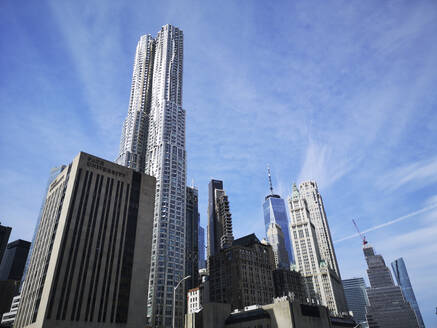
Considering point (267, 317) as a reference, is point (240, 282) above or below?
above

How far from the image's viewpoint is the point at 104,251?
96.9 m

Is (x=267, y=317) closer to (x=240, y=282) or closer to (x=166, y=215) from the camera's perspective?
(x=166, y=215)

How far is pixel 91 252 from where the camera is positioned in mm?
94125

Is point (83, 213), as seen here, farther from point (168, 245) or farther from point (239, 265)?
point (239, 265)

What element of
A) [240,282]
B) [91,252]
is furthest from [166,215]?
[91,252]

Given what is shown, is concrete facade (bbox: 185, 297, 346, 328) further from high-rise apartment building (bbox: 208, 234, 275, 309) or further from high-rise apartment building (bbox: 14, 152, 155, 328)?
high-rise apartment building (bbox: 208, 234, 275, 309)

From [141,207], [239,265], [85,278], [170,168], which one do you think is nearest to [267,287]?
[239,265]

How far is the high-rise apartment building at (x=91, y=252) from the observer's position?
86.1 meters

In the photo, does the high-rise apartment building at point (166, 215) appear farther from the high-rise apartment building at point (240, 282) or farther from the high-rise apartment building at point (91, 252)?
the high-rise apartment building at point (91, 252)

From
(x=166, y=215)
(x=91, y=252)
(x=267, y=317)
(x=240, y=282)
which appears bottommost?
(x=267, y=317)

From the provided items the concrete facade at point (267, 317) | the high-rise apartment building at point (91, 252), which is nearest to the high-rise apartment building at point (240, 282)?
the concrete facade at point (267, 317)

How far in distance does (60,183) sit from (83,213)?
18754mm

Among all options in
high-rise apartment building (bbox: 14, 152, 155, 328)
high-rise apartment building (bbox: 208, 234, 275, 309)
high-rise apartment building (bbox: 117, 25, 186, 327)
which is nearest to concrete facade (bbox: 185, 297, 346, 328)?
high-rise apartment building (bbox: 117, 25, 186, 327)

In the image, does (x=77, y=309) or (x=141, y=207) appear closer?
(x=77, y=309)
